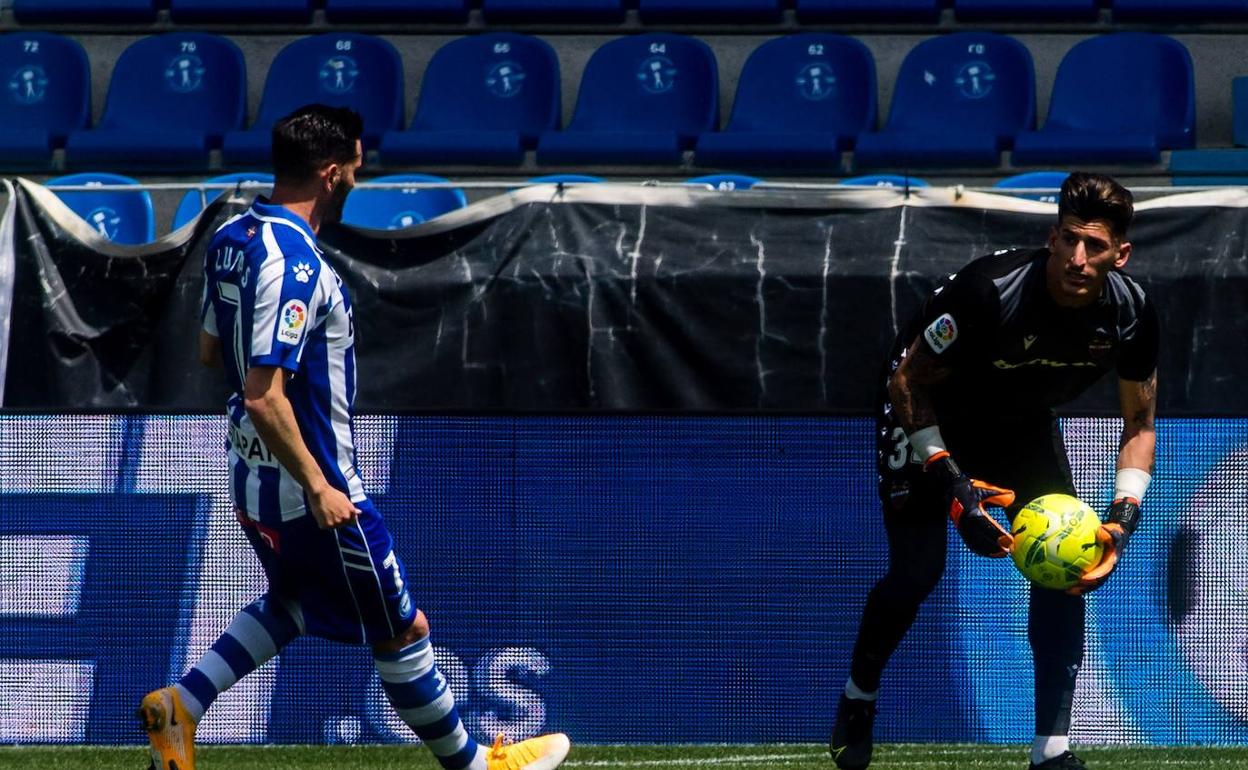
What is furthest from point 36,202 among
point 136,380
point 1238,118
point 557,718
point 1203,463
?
point 1238,118

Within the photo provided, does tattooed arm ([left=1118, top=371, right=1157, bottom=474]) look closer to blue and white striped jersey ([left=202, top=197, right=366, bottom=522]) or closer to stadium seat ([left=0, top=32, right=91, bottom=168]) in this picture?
blue and white striped jersey ([left=202, top=197, right=366, bottom=522])

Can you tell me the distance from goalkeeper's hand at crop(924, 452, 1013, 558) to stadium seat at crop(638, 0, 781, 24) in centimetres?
837

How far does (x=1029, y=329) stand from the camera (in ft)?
16.7

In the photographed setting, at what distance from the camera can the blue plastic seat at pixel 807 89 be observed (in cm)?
1238

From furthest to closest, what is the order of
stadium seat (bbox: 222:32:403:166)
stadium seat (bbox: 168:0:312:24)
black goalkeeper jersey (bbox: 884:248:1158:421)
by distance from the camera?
stadium seat (bbox: 168:0:312:24), stadium seat (bbox: 222:32:403:166), black goalkeeper jersey (bbox: 884:248:1158:421)

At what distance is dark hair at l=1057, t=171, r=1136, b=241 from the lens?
16.0 feet

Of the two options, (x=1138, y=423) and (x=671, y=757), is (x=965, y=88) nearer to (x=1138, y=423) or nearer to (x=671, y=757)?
(x=671, y=757)

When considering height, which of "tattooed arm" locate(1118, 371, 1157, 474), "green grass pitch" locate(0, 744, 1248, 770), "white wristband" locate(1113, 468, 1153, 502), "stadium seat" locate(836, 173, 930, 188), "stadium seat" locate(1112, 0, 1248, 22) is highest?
"stadium seat" locate(1112, 0, 1248, 22)

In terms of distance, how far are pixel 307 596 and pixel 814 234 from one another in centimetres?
341

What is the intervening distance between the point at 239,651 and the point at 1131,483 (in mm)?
2609

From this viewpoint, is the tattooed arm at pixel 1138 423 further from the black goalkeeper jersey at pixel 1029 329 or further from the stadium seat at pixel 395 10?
the stadium seat at pixel 395 10

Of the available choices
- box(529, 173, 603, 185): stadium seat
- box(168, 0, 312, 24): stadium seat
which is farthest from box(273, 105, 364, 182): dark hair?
box(168, 0, 312, 24): stadium seat

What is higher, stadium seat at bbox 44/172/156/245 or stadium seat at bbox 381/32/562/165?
stadium seat at bbox 381/32/562/165

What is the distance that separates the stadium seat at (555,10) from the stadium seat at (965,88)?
2.19m
